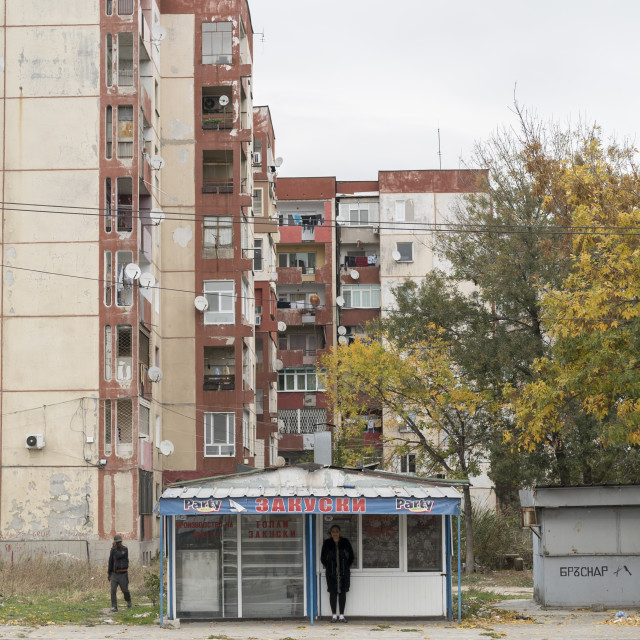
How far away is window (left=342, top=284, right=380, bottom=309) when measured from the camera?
75438 mm

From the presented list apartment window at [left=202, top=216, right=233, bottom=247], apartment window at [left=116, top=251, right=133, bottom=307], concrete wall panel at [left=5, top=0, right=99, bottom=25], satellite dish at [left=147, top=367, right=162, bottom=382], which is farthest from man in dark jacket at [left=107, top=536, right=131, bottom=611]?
apartment window at [left=202, top=216, right=233, bottom=247]

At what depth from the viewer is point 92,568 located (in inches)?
1441

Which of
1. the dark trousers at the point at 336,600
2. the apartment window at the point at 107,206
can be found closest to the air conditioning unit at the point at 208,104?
the apartment window at the point at 107,206

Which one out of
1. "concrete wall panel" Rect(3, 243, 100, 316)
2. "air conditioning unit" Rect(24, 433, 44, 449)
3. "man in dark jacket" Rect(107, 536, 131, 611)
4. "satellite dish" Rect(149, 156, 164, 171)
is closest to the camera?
"man in dark jacket" Rect(107, 536, 131, 611)

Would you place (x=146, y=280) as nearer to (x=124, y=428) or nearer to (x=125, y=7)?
(x=124, y=428)

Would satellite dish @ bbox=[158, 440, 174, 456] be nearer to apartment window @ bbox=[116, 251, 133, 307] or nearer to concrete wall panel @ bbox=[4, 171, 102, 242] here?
apartment window @ bbox=[116, 251, 133, 307]

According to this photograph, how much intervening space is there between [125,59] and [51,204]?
7.55m

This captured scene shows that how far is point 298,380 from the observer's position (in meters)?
73.8

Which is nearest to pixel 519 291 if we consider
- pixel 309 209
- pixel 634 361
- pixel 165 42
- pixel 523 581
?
pixel 523 581

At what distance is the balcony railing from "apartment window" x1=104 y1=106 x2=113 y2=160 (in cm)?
813

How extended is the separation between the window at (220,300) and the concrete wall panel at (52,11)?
12572mm

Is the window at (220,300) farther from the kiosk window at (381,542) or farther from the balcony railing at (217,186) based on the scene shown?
the kiosk window at (381,542)

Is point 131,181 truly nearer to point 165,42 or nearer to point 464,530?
point 165,42

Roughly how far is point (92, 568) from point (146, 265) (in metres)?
15.9
